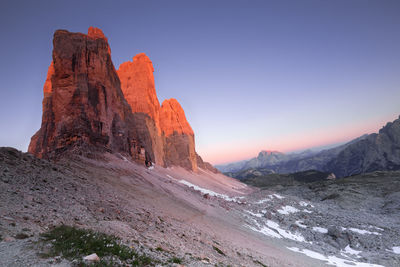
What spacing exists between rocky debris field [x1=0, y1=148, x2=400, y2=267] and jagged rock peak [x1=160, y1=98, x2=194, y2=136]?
189ft

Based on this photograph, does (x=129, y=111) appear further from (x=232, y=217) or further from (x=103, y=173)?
(x=232, y=217)

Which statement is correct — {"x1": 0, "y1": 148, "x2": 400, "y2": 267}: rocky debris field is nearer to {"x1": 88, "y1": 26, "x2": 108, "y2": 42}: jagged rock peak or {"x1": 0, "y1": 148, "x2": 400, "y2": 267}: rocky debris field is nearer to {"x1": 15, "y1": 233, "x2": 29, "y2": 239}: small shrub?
{"x1": 15, "y1": 233, "x2": 29, "y2": 239}: small shrub

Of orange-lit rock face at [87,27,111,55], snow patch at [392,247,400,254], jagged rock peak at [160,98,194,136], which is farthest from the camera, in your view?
jagged rock peak at [160,98,194,136]

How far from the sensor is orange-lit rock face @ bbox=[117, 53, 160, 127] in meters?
67.1

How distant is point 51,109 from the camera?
35.7 m

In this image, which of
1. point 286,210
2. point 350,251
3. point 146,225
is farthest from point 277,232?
point 146,225

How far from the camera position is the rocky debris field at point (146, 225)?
9320 millimetres

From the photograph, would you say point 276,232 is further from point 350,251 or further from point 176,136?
point 176,136

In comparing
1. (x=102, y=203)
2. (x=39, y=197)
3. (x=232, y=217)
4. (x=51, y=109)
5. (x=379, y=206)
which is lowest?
(x=379, y=206)

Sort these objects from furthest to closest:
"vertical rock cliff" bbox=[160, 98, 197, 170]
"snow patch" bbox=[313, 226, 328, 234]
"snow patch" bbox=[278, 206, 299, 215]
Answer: "vertical rock cliff" bbox=[160, 98, 197, 170], "snow patch" bbox=[278, 206, 299, 215], "snow patch" bbox=[313, 226, 328, 234]

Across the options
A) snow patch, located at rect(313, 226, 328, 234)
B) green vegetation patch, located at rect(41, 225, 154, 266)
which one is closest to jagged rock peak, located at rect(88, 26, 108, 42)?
green vegetation patch, located at rect(41, 225, 154, 266)

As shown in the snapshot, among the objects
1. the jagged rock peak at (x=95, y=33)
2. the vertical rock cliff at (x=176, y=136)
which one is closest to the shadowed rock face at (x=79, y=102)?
the jagged rock peak at (x=95, y=33)

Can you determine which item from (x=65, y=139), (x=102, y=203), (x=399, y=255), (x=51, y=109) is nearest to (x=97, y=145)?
(x=65, y=139)

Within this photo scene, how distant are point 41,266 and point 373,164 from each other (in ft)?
740
